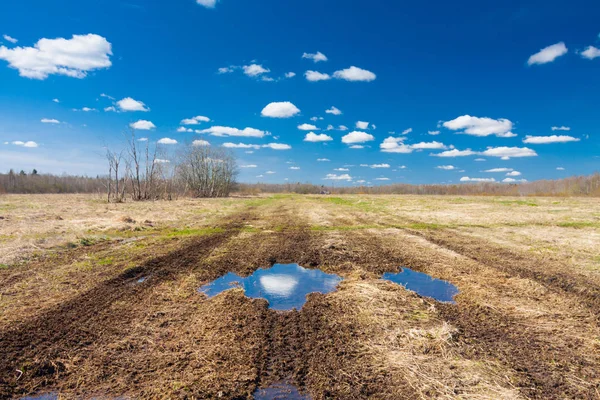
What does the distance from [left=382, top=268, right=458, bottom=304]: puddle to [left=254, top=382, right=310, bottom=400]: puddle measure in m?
3.99

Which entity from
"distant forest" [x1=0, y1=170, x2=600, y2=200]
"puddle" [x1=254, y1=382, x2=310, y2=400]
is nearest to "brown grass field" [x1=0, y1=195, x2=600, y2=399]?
"puddle" [x1=254, y1=382, x2=310, y2=400]

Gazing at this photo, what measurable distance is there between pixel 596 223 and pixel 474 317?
17137 mm

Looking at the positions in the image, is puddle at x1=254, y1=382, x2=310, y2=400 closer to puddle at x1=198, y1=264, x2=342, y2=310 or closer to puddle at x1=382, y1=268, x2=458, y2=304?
puddle at x1=198, y1=264, x2=342, y2=310

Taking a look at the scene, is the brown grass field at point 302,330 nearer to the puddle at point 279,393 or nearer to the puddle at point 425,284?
the puddle at point 279,393

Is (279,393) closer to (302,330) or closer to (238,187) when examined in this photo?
(302,330)

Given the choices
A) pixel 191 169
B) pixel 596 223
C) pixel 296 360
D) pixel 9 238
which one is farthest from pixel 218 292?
pixel 191 169

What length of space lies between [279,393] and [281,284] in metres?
3.78

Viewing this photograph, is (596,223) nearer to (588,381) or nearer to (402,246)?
(402,246)

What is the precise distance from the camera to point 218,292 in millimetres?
6449

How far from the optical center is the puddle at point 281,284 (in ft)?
20.2

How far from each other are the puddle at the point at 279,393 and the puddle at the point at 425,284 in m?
3.99

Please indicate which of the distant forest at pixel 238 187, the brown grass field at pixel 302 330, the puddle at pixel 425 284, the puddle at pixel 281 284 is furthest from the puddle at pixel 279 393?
the distant forest at pixel 238 187

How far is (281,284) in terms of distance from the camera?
7133 mm

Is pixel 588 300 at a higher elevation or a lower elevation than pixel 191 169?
lower
